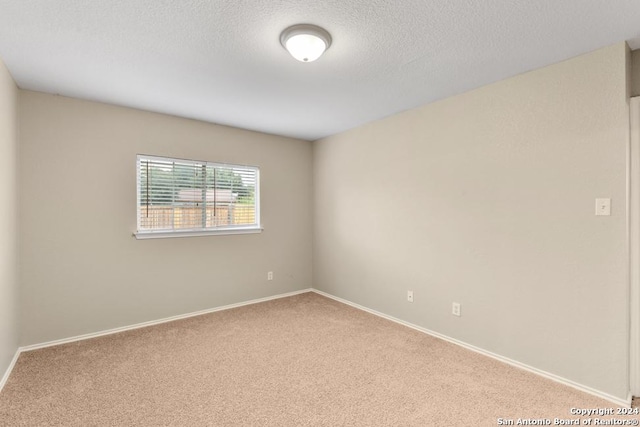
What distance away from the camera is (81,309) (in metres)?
2.95

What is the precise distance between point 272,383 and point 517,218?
2265 mm

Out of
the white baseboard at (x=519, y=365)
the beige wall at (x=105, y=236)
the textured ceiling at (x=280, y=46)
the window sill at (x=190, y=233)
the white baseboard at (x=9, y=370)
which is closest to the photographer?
the textured ceiling at (x=280, y=46)

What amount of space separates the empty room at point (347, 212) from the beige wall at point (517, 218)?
2 cm

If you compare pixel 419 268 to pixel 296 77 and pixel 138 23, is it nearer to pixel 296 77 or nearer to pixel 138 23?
pixel 296 77

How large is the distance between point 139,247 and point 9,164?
4.12ft

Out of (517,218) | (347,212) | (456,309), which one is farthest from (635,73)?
(347,212)

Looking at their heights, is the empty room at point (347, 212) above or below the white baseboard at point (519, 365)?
above

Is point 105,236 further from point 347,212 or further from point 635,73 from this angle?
point 635,73

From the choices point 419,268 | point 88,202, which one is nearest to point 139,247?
point 88,202

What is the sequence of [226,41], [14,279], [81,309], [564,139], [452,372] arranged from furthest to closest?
[81,309], [14,279], [452,372], [564,139], [226,41]

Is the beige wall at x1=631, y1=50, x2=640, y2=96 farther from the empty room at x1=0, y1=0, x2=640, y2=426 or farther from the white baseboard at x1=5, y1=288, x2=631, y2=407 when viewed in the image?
the white baseboard at x1=5, y1=288, x2=631, y2=407

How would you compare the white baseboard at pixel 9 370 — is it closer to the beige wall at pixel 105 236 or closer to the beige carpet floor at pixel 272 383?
the beige carpet floor at pixel 272 383

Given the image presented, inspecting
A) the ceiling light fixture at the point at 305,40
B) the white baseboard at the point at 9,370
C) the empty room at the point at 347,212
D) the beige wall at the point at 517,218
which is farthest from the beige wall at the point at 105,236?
the ceiling light fixture at the point at 305,40

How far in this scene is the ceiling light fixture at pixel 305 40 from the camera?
181 centimetres
